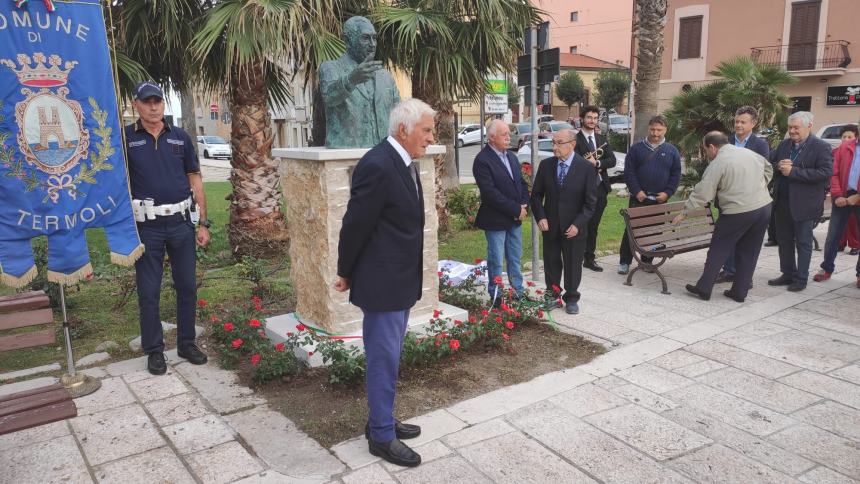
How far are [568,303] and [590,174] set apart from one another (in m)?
1.19

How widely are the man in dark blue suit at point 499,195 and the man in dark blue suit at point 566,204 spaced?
21 cm

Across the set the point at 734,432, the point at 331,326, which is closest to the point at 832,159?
the point at 734,432

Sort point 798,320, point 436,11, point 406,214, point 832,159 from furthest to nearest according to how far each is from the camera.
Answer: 1. point 436,11
2. point 832,159
3. point 798,320
4. point 406,214

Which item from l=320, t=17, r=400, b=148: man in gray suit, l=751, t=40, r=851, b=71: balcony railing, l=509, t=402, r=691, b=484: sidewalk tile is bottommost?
l=509, t=402, r=691, b=484: sidewalk tile

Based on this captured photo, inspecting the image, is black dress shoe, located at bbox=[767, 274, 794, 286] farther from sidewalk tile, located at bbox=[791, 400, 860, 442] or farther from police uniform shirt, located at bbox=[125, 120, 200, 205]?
police uniform shirt, located at bbox=[125, 120, 200, 205]

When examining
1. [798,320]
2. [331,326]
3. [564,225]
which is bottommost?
[798,320]

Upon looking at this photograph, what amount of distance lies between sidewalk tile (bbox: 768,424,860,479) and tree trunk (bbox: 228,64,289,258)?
631 cm

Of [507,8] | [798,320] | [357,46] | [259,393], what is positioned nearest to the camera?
[259,393]

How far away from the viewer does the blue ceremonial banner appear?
3.76 m

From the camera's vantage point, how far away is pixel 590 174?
568 cm

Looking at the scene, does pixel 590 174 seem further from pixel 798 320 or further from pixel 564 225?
pixel 798 320

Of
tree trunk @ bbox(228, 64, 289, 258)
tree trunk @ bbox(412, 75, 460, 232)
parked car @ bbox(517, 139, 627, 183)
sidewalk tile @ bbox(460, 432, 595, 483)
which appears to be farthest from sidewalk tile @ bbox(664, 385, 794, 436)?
parked car @ bbox(517, 139, 627, 183)

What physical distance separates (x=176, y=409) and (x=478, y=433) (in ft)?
6.13

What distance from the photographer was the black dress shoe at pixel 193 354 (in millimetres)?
4691
